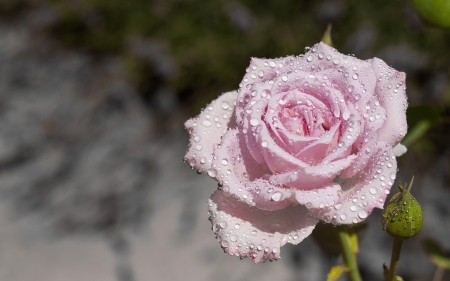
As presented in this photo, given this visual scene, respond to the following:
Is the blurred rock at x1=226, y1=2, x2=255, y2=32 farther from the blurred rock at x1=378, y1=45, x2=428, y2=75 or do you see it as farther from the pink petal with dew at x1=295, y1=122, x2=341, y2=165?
the pink petal with dew at x1=295, y1=122, x2=341, y2=165

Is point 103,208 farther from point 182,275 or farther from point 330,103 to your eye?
point 330,103

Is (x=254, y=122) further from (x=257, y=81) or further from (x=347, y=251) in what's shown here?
(x=347, y=251)

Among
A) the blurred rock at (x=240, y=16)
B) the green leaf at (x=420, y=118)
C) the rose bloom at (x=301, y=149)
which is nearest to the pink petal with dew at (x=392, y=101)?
the rose bloom at (x=301, y=149)

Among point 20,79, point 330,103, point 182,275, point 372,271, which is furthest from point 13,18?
point 330,103

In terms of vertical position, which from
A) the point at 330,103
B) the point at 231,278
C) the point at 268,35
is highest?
the point at 268,35

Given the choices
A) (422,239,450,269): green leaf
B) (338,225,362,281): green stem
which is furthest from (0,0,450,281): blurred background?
(338,225,362,281): green stem
